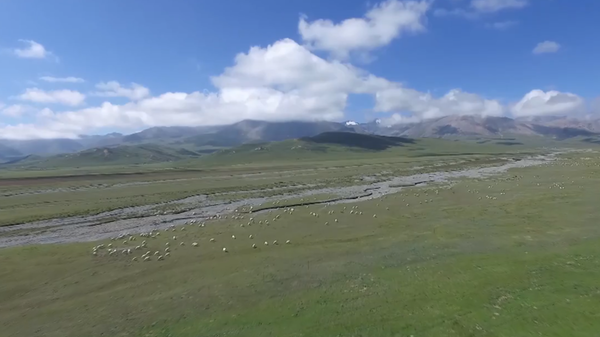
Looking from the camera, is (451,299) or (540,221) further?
(540,221)

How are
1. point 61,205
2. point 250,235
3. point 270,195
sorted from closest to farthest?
point 250,235, point 61,205, point 270,195

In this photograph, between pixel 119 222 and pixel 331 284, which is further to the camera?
pixel 119 222

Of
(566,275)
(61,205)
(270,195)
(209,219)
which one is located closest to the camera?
(566,275)

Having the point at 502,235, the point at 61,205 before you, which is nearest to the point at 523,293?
the point at 502,235

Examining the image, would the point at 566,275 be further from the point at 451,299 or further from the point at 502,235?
the point at 502,235

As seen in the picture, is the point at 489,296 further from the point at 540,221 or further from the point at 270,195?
the point at 270,195

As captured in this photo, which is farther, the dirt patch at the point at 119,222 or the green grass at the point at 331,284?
the dirt patch at the point at 119,222

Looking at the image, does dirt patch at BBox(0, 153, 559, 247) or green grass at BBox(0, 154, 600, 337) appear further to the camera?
dirt patch at BBox(0, 153, 559, 247)
